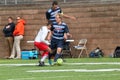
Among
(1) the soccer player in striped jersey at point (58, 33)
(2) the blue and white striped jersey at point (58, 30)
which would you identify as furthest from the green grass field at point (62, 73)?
(2) the blue and white striped jersey at point (58, 30)

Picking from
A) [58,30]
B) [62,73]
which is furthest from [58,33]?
[62,73]

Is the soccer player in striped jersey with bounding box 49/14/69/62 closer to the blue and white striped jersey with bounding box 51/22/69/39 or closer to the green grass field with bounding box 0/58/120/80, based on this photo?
the blue and white striped jersey with bounding box 51/22/69/39

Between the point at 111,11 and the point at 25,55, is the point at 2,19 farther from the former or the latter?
the point at 111,11

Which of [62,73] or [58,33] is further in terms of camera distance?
[58,33]

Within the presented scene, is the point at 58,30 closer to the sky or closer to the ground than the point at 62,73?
closer to the sky

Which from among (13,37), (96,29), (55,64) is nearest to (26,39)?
(13,37)

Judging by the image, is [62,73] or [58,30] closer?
[62,73]

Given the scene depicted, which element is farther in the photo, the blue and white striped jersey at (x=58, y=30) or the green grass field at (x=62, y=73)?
the blue and white striped jersey at (x=58, y=30)

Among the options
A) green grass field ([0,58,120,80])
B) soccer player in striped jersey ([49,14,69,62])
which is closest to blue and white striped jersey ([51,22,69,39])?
soccer player in striped jersey ([49,14,69,62])

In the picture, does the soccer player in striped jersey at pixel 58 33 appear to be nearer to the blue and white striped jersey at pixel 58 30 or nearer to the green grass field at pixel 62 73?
the blue and white striped jersey at pixel 58 30

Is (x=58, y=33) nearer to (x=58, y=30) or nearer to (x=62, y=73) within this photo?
(x=58, y=30)

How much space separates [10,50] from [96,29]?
4908 mm

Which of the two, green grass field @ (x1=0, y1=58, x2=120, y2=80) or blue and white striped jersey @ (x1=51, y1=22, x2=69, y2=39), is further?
blue and white striped jersey @ (x1=51, y1=22, x2=69, y2=39)

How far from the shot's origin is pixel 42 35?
18047 millimetres
